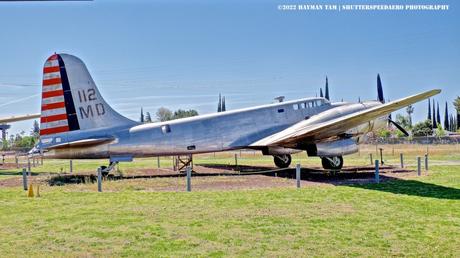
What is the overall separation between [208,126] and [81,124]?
21.7 feet

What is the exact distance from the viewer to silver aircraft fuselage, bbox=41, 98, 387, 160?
22.3 m

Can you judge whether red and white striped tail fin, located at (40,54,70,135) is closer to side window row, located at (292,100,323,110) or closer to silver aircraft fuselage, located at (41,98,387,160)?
silver aircraft fuselage, located at (41,98,387,160)

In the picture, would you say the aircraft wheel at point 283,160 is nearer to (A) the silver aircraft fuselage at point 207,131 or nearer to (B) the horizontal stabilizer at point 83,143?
(A) the silver aircraft fuselage at point 207,131

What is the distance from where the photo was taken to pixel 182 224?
10805 millimetres

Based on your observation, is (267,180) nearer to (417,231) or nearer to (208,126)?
(208,126)

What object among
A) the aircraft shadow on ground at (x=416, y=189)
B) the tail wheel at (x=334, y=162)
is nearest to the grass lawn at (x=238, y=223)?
the aircraft shadow on ground at (x=416, y=189)

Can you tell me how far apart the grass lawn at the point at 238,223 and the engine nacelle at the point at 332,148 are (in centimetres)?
681

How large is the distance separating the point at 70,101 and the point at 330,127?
12.9 m

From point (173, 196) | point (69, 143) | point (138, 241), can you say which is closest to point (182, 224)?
point (138, 241)

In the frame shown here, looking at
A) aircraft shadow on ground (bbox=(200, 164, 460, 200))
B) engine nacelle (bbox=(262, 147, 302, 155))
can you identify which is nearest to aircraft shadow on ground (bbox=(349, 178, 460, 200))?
aircraft shadow on ground (bbox=(200, 164, 460, 200))

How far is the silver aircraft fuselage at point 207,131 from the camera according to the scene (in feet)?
73.3

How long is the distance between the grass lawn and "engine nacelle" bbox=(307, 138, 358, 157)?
6.81 m

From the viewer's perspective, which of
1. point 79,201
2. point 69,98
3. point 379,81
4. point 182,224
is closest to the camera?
point 182,224

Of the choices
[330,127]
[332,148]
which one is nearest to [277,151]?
[332,148]
